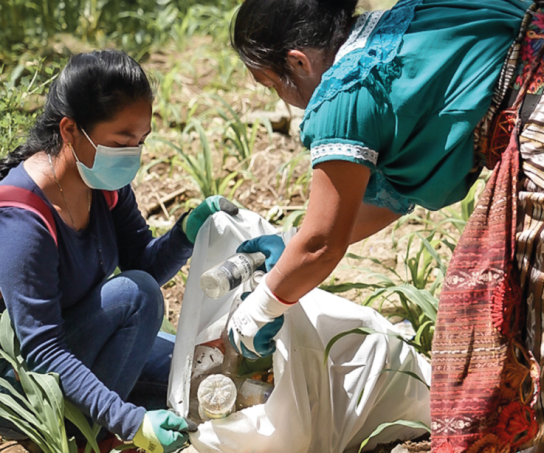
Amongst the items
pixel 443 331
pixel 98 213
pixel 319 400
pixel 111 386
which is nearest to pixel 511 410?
pixel 443 331

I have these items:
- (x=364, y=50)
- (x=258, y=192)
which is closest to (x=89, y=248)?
(x=364, y=50)

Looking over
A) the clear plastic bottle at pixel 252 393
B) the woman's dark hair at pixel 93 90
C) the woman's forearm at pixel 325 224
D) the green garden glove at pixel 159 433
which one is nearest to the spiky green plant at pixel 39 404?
the green garden glove at pixel 159 433

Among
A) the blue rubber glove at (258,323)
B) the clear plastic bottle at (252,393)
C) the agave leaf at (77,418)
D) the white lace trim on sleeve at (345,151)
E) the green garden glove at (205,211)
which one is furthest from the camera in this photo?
the green garden glove at (205,211)

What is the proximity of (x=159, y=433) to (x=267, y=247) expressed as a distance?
1.73 ft

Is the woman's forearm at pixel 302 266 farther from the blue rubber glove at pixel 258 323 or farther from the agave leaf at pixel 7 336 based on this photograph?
the agave leaf at pixel 7 336

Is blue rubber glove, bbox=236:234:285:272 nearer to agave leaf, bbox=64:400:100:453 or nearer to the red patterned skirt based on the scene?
the red patterned skirt

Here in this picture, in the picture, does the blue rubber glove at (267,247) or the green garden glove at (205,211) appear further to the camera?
the green garden glove at (205,211)

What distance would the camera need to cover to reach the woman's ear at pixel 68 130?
5.85ft

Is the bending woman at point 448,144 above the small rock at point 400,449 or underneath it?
above

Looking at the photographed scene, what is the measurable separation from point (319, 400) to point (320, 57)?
92cm

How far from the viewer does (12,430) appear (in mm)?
1889

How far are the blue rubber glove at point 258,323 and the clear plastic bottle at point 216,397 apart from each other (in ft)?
0.39

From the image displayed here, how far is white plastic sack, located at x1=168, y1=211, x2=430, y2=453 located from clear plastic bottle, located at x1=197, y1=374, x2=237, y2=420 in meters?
0.03

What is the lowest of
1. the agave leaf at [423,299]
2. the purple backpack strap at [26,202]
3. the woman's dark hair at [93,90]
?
the agave leaf at [423,299]
